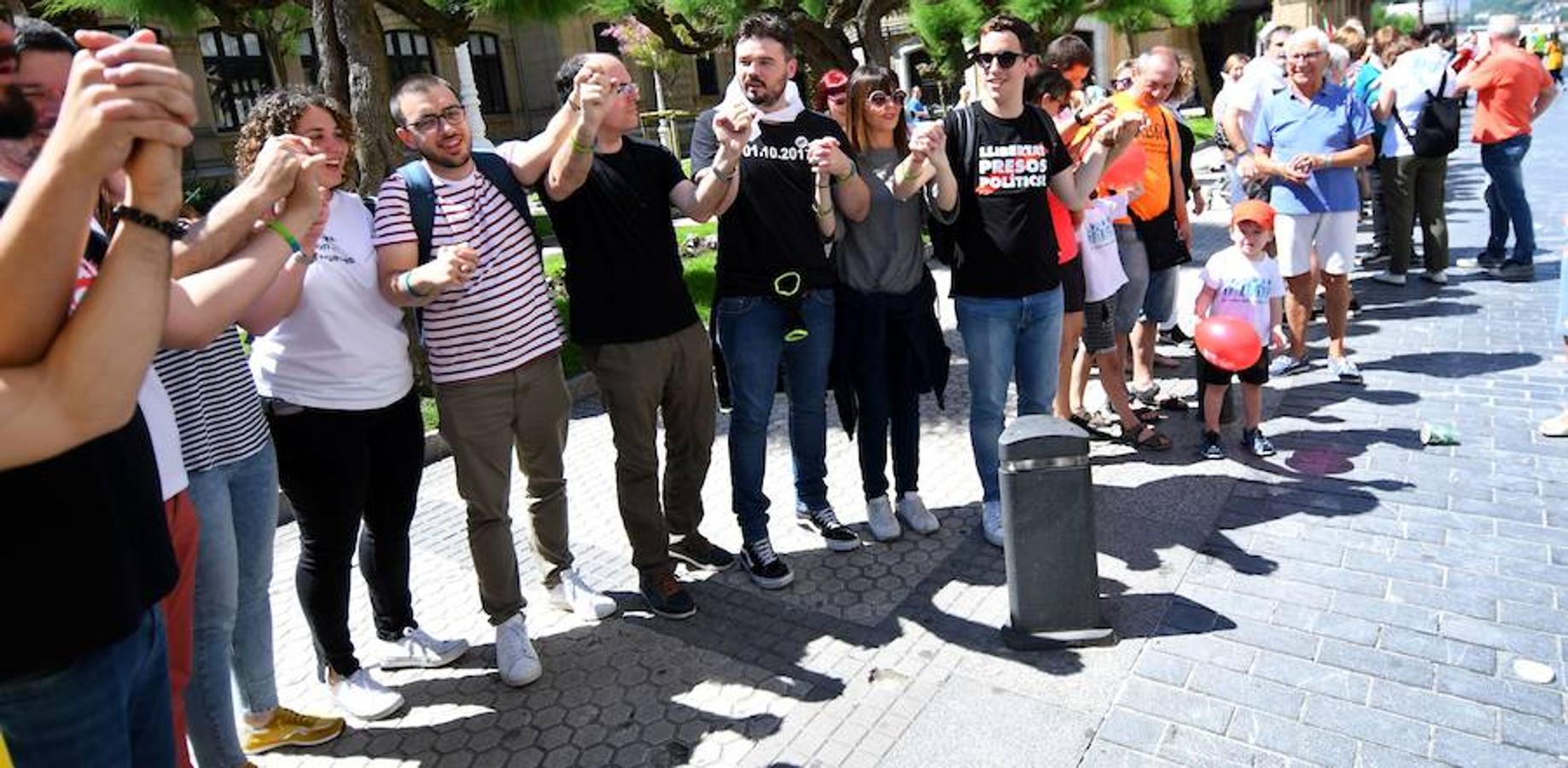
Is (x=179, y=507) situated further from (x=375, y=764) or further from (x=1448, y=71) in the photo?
(x=1448, y=71)

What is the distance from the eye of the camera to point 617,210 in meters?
3.48

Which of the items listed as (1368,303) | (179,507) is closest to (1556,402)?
(1368,303)

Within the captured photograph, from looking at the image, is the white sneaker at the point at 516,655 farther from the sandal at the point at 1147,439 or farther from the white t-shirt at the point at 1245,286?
the white t-shirt at the point at 1245,286

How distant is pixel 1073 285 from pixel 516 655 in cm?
295

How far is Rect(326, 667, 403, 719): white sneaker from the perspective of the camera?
3.29 m

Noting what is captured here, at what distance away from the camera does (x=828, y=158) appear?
3576 mm

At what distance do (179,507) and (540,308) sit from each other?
1.36 metres

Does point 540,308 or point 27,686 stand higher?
point 540,308

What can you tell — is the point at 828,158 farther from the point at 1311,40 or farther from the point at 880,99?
the point at 1311,40

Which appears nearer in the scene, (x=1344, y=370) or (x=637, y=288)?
(x=637, y=288)

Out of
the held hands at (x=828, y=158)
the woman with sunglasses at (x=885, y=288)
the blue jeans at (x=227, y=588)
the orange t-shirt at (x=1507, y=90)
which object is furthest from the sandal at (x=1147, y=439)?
the orange t-shirt at (x=1507, y=90)

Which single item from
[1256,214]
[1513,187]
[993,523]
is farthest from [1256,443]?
[1513,187]

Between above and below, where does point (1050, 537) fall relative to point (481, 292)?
below

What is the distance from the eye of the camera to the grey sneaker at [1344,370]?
19.4 ft
